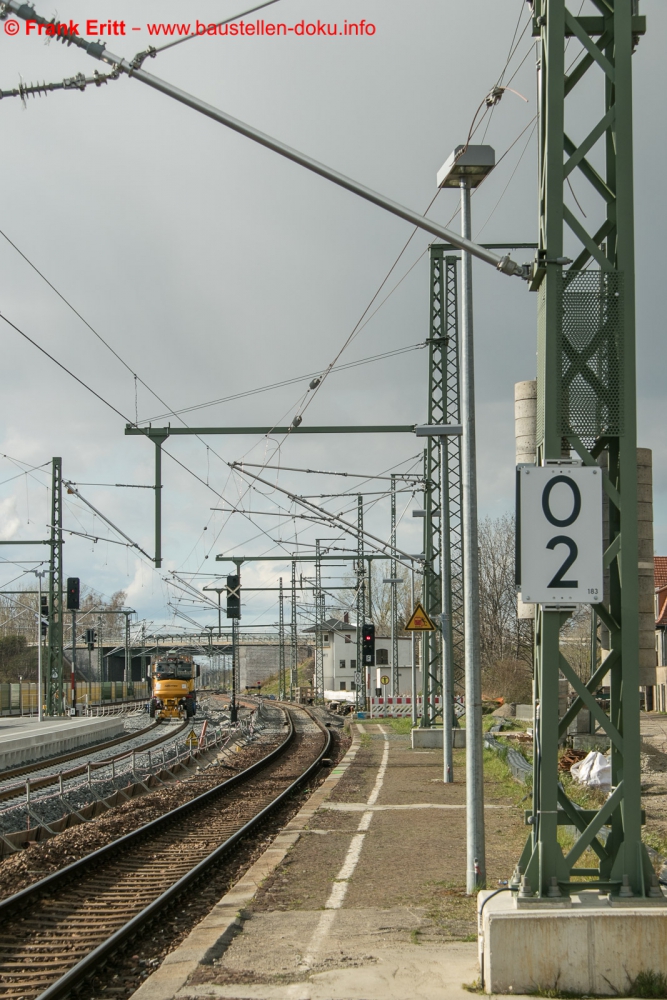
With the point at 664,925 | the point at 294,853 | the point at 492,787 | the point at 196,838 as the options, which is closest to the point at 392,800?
the point at 492,787

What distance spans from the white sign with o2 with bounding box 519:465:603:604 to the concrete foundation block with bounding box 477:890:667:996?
1926 mm

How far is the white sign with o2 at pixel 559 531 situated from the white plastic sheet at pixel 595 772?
983 cm

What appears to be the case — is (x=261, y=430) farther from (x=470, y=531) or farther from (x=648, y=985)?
(x=648, y=985)

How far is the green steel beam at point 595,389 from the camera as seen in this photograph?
666 cm

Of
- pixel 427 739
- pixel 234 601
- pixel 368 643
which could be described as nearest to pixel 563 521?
pixel 427 739

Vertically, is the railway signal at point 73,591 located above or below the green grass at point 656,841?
above

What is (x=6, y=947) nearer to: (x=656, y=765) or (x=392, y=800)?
(x=392, y=800)

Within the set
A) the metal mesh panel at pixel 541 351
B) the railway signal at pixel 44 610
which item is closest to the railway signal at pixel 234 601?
the railway signal at pixel 44 610

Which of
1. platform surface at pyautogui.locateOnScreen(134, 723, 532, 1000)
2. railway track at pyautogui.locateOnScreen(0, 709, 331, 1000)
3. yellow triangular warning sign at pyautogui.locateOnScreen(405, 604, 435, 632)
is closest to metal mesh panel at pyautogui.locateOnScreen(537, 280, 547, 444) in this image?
platform surface at pyautogui.locateOnScreen(134, 723, 532, 1000)

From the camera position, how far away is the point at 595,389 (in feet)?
22.9

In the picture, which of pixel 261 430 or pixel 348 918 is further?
pixel 261 430

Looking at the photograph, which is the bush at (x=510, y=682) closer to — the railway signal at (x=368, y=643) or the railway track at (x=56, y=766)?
the railway signal at (x=368, y=643)

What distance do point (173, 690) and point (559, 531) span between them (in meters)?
48.6

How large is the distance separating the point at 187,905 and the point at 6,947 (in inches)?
89.5
